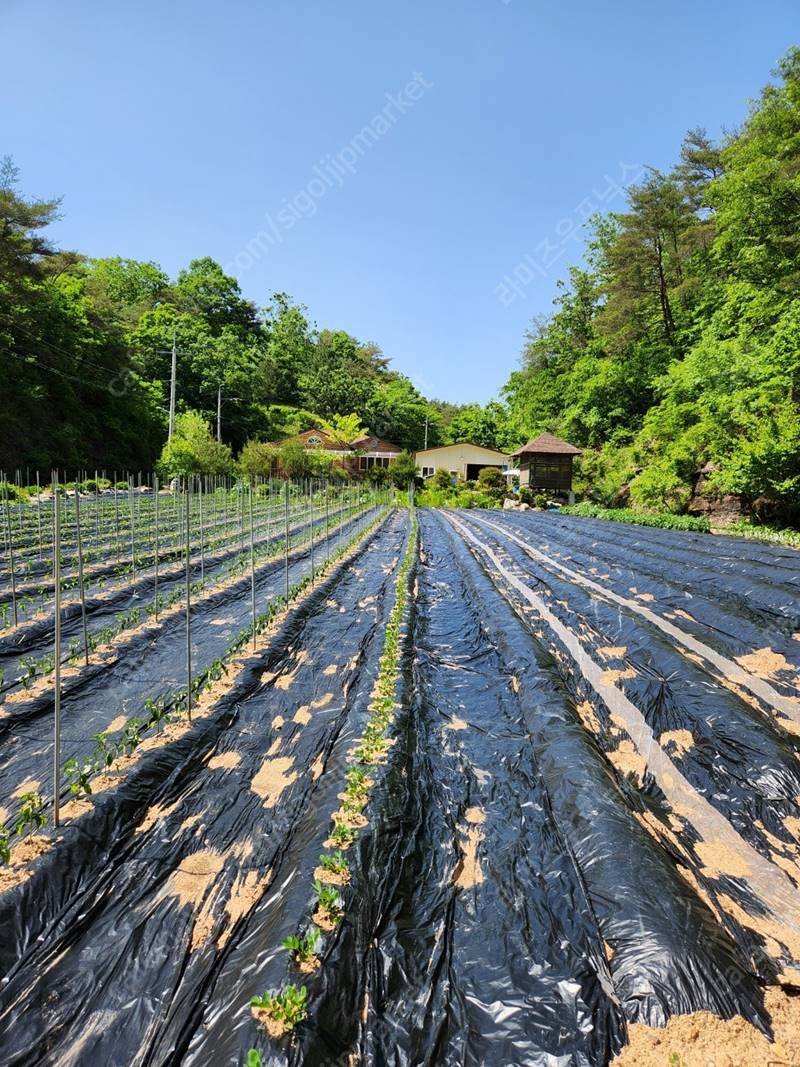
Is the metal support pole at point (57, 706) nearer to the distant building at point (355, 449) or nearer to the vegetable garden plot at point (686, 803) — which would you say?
the vegetable garden plot at point (686, 803)

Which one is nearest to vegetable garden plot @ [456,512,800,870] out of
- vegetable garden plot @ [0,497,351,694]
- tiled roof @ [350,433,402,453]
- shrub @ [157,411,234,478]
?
vegetable garden plot @ [0,497,351,694]

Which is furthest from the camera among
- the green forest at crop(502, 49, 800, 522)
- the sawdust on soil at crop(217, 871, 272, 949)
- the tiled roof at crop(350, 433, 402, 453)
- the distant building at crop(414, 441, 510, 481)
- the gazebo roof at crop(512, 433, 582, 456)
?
the distant building at crop(414, 441, 510, 481)

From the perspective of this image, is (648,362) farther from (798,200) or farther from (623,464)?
(798,200)

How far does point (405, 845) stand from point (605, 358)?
27734 mm

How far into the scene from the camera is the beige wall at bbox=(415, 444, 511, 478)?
3506 cm

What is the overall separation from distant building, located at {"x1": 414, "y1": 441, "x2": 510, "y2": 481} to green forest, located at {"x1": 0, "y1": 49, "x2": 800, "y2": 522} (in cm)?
336

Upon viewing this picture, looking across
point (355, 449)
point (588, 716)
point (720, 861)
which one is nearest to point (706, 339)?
point (588, 716)

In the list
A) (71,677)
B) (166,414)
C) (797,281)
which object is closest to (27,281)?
(166,414)

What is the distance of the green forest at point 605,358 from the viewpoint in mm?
12688

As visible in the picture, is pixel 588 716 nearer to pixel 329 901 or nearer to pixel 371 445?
pixel 329 901

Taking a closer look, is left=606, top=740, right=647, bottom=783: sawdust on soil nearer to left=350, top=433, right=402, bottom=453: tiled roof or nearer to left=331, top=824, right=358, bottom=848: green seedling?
left=331, top=824, right=358, bottom=848: green seedling

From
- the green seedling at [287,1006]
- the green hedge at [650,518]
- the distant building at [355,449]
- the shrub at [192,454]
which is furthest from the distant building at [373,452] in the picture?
the green seedling at [287,1006]

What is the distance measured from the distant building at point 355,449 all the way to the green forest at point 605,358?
171 inches

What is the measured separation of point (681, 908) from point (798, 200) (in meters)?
17.7
